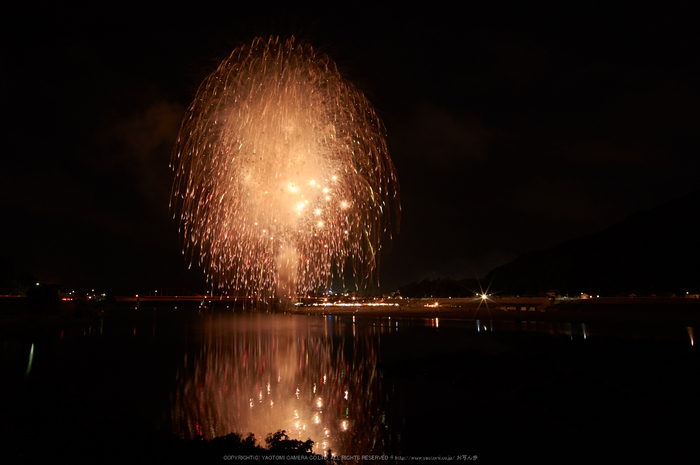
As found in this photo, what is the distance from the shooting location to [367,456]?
31.4ft

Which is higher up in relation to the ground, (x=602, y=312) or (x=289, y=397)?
(x=602, y=312)

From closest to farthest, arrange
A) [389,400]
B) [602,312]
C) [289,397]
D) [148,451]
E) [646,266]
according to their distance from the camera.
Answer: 1. [148,451]
2. [389,400]
3. [289,397]
4. [602,312]
5. [646,266]

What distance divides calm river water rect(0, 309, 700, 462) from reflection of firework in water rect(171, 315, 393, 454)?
59 millimetres

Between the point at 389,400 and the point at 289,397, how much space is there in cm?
337

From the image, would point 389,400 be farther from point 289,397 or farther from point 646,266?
point 646,266

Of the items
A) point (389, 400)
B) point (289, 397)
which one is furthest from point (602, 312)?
point (289, 397)

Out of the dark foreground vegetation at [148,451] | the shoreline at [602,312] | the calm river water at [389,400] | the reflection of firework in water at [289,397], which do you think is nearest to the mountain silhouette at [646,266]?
the shoreline at [602,312]

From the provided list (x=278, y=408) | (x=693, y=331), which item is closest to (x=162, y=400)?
(x=278, y=408)

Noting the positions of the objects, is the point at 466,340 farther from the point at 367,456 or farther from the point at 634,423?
the point at 367,456

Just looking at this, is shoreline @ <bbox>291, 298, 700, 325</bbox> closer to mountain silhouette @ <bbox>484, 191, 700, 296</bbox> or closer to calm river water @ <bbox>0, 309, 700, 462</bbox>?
calm river water @ <bbox>0, 309, 700, 462</bbox>

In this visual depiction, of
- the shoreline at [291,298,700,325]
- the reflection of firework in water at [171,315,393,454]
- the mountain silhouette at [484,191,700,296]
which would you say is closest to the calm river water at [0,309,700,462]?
the reflection of firework in water at [171,315,393,454]

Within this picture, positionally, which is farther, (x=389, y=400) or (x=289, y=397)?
(x=289, y=397)

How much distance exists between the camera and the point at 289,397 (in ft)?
50.1

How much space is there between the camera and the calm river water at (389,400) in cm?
1016
